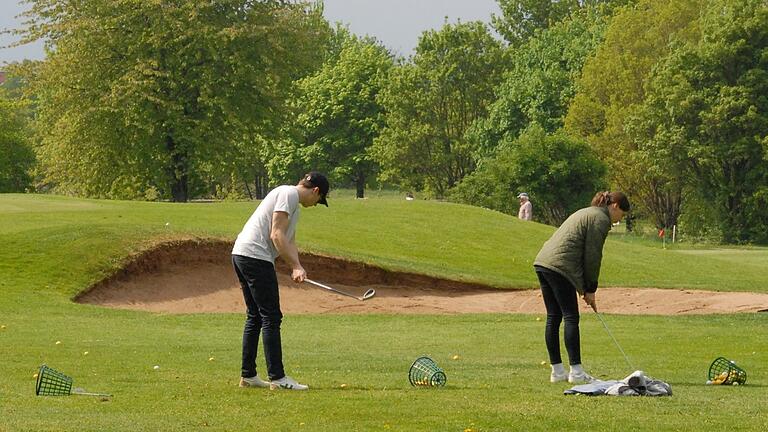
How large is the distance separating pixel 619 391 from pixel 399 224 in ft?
85.6

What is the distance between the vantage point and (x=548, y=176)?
66.4m

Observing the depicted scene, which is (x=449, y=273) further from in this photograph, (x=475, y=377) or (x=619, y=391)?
(x=619, y=391)

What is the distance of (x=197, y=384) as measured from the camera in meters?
12.9

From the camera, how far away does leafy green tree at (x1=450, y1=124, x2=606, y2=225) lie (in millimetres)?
66425

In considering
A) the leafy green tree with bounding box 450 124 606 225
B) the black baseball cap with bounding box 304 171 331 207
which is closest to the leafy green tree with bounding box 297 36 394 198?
the leafy green tree with bounding box 450 124 606 225

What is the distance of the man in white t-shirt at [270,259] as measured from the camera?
41.0 ft

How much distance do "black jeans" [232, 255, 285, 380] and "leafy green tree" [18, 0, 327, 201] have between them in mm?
43887

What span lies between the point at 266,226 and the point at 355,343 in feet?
22.4

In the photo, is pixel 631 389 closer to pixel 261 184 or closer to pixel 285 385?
pixel 285 385

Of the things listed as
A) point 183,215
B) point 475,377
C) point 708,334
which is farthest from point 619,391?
point 183,215

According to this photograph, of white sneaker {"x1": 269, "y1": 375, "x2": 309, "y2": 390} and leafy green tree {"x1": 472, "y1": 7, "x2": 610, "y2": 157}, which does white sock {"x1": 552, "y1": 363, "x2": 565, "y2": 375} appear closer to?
white sneaker {"x1": 269, "y1": 375, "x2": 309, "y2": 390}

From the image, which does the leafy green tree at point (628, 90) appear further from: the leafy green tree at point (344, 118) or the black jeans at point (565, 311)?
the black jeans at point (565, 311)

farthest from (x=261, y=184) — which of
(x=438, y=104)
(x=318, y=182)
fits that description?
(x=318, y=182)

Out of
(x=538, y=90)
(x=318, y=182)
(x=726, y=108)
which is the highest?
(x=538, y=90)
